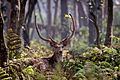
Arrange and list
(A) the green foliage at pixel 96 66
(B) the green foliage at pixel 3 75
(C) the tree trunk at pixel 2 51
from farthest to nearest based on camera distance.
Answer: (A) the green foliage at pixel 96 66
(C) the tree trunk at pixel 2 51
(B) the green foliage at pixel 3 75

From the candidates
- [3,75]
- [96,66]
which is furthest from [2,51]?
[96,66]

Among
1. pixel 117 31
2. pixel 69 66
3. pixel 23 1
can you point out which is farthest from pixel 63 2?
pixel 69 66

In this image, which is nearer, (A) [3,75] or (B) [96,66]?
(A) [3,75]

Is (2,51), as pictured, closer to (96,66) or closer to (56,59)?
(56,59)

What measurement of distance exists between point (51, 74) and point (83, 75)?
97 cm

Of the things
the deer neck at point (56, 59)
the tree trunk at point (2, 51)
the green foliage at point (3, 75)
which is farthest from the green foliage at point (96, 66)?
the tree trunk at point (2, 51)

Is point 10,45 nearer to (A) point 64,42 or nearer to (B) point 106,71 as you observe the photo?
(A) point 64,42

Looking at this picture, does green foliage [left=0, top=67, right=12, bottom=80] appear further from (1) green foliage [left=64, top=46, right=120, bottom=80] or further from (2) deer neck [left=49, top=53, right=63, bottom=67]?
(2) deer neck [left=49, top=53, right=63, bottom=67]

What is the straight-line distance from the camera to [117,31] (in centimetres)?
1994

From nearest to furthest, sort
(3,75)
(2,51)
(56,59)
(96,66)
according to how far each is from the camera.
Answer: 1. (3,75)
2. (2,51)
3. (96,66)
4. (56,59)

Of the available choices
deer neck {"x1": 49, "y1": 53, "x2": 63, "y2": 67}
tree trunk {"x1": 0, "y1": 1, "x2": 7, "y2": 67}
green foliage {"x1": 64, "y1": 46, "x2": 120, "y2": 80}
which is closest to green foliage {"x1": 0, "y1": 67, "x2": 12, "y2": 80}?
tree trunk {"x1": 0, "y1": 1, "x2": 7, "y2": 67}

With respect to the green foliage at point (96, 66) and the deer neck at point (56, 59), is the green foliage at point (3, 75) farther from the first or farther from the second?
the deer neck at point (56, 59)

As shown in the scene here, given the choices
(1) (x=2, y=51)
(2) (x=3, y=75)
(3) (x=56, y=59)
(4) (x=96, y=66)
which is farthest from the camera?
(3) (x=56, y=59)

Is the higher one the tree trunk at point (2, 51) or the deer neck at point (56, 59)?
the tree trunk at point (2, 51)
